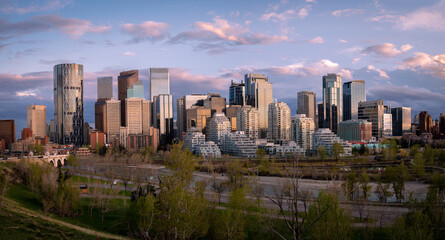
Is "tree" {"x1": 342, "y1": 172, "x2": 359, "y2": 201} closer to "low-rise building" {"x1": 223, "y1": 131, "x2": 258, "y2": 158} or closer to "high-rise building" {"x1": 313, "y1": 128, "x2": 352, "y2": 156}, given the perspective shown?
"high-rise building" {"x1": 313, "y1": 128, "x2": 352, "y2": 156}

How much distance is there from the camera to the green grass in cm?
1842

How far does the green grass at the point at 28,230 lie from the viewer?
18.4 meters

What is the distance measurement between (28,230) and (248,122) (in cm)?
14768

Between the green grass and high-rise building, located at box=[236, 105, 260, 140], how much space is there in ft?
467

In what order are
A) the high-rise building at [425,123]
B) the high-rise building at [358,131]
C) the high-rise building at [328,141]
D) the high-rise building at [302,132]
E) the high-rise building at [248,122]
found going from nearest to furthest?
the high-rise building at [328,141], the high-rise building at [302,132], the high-rise building at [358,131], the high-rise building at [248,122], the high-rise building at [425,123]

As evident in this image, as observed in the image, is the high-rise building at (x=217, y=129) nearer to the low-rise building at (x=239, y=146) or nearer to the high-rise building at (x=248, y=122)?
the low-rise building at (x=239, y=146)

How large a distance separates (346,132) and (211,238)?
155 metres

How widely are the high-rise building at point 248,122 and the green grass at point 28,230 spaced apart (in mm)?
142250

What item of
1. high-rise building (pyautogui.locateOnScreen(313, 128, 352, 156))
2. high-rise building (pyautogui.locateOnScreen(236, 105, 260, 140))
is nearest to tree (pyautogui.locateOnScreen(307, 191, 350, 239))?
high-rise building (pyautogui.locateOnScreen(313, 128, 352, 156))

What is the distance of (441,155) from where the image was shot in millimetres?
73625

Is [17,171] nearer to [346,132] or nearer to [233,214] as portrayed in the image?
[233,214]

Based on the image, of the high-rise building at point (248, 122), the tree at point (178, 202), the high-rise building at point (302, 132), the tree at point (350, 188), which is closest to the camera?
the tree at point (178, 202)

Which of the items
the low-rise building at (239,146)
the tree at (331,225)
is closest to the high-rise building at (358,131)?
the low-rise building at (239,146)

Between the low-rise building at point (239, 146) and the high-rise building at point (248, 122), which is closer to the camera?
the low-rise building at point (239, 146)
